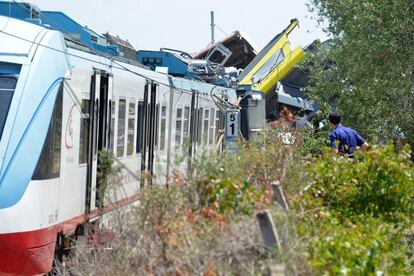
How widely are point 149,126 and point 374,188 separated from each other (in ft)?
21.9

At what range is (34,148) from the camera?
8328 mm

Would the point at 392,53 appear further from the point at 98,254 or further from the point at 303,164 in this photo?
the point at 98,254

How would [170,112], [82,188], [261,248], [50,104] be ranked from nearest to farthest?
Answer: 1. [261,248]
2. [50,104]
3. [82,188]
4. [170,112]

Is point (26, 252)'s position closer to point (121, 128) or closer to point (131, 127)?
point (121, 128)

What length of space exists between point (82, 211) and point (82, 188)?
0.27m

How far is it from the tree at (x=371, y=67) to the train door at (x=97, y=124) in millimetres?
4312

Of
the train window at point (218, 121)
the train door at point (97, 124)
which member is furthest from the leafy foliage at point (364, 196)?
the train window at point (218, 121)

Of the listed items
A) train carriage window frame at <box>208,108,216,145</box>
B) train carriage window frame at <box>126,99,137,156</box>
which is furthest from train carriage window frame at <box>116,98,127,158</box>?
train carriage window frame at <box>208,108,216,145</box>

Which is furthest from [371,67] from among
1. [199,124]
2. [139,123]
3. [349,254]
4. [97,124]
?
[349,254]

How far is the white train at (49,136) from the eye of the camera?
811cm

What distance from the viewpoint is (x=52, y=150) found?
8.73 meters

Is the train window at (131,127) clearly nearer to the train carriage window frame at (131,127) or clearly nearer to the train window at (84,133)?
the train carriage window frame at (131,127)

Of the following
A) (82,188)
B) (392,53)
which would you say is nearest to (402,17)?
(392,53)

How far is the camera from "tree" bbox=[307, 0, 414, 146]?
12.5 meters
